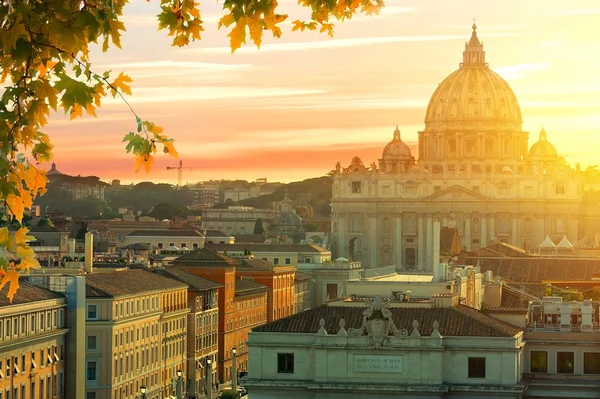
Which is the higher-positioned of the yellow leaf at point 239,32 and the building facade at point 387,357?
the yellow leaf at point 239,32

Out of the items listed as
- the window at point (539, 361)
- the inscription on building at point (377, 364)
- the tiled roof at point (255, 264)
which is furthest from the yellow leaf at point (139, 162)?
the tiled roof at point (255, 264)

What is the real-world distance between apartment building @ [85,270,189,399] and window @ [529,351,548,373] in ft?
88.9

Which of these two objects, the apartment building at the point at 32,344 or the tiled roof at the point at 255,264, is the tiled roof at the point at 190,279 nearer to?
the tiled roof at the point at 255,264

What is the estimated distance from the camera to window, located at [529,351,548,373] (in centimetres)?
5175

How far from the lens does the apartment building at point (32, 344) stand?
64.1 m

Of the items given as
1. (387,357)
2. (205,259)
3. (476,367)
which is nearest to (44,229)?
(205,259)

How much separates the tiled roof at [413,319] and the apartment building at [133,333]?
24.2m

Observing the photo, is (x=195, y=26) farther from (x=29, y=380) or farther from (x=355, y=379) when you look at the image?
(x=29, y=380)

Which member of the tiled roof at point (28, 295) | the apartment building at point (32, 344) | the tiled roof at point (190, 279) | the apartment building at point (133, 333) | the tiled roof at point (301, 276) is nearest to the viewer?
the apartment building at point (32, 344)

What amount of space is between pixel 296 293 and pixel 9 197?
12470cm

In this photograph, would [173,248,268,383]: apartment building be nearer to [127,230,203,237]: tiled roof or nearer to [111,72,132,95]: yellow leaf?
[127,230,203,237]: tiled roof

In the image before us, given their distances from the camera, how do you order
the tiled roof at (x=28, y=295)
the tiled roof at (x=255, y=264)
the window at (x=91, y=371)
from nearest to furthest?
the tiled roof at (x=28, y=295), the window at (x=91, y=371), the tiled roof at (x=255, y=264)

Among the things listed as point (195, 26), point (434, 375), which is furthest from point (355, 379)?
point (195, 26)

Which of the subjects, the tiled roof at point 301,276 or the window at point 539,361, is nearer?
the window at point 539,361
